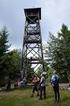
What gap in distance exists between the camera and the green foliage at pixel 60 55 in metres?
56.2

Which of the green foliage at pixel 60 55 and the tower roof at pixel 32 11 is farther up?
the tower roof at pixel 32 11

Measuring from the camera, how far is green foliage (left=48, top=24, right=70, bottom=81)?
2211 inches

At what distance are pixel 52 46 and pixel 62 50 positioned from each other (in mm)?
3153

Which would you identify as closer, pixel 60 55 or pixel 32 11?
pixel 60 55

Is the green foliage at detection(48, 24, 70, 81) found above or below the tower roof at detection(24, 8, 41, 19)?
below

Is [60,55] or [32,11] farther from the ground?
[32,11]

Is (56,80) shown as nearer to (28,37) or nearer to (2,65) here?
(2,65)

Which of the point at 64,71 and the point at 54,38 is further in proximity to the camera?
the point at 54,38

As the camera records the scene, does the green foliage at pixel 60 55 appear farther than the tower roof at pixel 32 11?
No

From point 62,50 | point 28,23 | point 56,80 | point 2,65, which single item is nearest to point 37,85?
point 56,80

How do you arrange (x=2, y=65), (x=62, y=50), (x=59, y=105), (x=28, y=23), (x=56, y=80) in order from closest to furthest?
1. (x=59, y=105)
2. (x=56, y=80)
3. (x=2, y=65)
4. (x=62, y=50)
5. (x=28, y=23)

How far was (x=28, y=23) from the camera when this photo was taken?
61375 millimetres

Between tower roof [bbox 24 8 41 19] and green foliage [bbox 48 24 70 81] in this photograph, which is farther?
tower roof [bbox 24 8 41 19]

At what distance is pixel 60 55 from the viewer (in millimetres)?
56719
